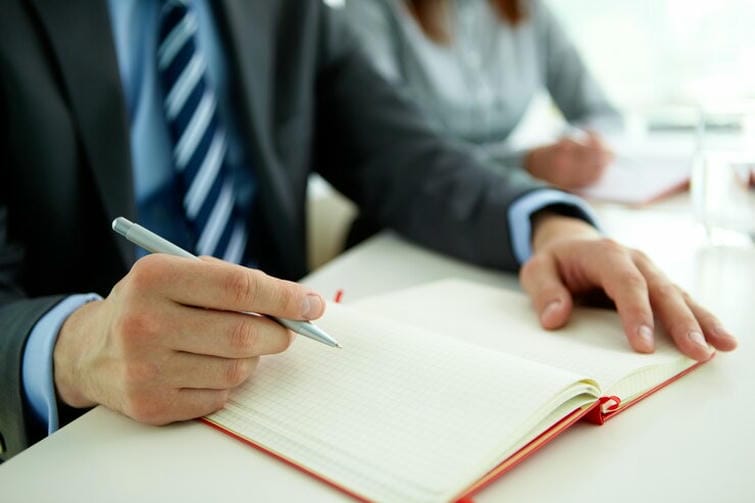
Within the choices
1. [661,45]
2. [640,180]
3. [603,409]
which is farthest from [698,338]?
[661,45]

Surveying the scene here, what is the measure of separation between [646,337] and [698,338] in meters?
0.04

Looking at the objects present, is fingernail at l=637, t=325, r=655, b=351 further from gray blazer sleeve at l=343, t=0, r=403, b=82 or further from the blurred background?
the blurred background

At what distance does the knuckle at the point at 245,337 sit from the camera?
48 centimetres

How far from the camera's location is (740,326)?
65 centimetres

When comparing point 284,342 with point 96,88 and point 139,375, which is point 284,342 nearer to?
point 139,375

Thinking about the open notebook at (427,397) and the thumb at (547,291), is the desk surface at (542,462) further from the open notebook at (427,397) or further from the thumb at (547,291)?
the thumb at (547,291)

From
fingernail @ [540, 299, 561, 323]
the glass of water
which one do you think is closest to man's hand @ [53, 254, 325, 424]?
fingernail @ [540, 299, 561, 323]

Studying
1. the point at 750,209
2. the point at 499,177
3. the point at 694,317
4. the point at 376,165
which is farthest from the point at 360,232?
the point at 694,317

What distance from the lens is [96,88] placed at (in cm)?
79

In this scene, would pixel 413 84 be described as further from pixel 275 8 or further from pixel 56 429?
pixel 56 429

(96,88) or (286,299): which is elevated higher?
(96,88)

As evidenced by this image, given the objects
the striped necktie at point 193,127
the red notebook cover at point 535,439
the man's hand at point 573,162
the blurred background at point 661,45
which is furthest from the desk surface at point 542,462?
the blurred background at point 661,45

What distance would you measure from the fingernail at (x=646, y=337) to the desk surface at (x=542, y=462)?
4cm

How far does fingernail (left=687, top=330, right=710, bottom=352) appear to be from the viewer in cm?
56
